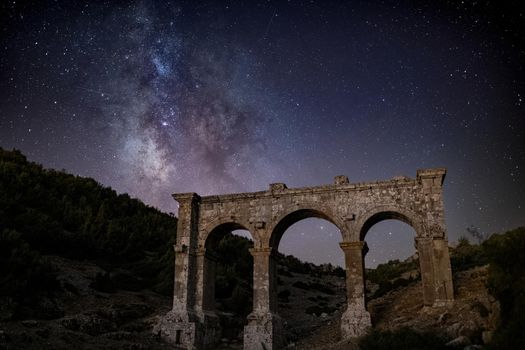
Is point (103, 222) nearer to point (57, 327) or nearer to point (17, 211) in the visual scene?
point (17, 211)

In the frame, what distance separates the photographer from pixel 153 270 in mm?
23938

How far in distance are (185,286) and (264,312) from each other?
3.33 m

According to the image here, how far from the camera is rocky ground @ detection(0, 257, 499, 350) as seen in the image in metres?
12.1

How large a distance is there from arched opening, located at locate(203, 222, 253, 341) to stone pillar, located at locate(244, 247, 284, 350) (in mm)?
1640

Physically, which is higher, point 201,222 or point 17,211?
point 17,211

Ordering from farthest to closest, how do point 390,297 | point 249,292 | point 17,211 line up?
point 249,292
point 17,211
point 390,297

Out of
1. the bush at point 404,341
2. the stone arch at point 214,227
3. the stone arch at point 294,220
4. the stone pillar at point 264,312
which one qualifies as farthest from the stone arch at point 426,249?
the stone arch at point 214,227

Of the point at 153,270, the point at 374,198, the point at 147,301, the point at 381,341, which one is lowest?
the point at 381,341

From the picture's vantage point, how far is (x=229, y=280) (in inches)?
1003

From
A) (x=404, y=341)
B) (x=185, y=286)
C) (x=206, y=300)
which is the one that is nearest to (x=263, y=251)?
(x=206, y=300)

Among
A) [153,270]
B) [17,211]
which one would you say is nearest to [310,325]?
[153,270]

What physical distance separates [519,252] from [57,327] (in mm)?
13389

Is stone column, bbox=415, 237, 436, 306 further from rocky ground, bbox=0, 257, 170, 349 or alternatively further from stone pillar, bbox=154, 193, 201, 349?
rocky ground, bbox=0, 257, 170, 349

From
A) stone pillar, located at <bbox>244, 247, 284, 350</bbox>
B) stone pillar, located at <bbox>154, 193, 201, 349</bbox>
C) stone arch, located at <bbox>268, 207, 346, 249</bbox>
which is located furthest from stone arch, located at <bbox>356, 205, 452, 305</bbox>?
stone pillar, located at <bbox>154, 193, 201, 349</bbox>
